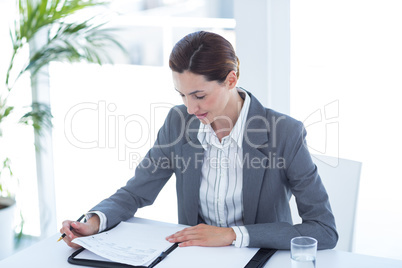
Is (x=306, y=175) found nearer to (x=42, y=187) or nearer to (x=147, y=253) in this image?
(x=147, y=253)

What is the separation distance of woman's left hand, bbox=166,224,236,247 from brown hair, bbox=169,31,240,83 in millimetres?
497

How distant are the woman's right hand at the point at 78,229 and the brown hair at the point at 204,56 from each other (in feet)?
1.90

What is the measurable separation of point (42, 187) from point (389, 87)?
A: 2161mm

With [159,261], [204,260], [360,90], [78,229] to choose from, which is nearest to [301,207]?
[204,260]

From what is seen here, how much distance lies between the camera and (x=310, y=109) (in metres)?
2.55

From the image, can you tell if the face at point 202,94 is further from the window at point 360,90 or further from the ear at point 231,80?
the window at point 360,90

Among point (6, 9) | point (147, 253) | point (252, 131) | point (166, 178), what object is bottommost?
point (147, 253)

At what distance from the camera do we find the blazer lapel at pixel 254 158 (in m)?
1.85

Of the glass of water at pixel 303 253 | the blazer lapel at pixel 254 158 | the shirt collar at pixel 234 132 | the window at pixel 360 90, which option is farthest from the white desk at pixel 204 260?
the window at pixel 360 90

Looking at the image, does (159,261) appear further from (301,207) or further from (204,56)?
(204,56)

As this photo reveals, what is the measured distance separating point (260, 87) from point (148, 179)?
33.5 inches

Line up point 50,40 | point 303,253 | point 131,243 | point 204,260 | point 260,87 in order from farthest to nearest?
point 50,40 < point 260,87 < point 131,243 < point 204,260 < point 303,253

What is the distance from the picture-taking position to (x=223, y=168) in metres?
1.93

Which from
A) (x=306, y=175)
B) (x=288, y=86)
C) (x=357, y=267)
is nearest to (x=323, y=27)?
(x=288, y=86)
